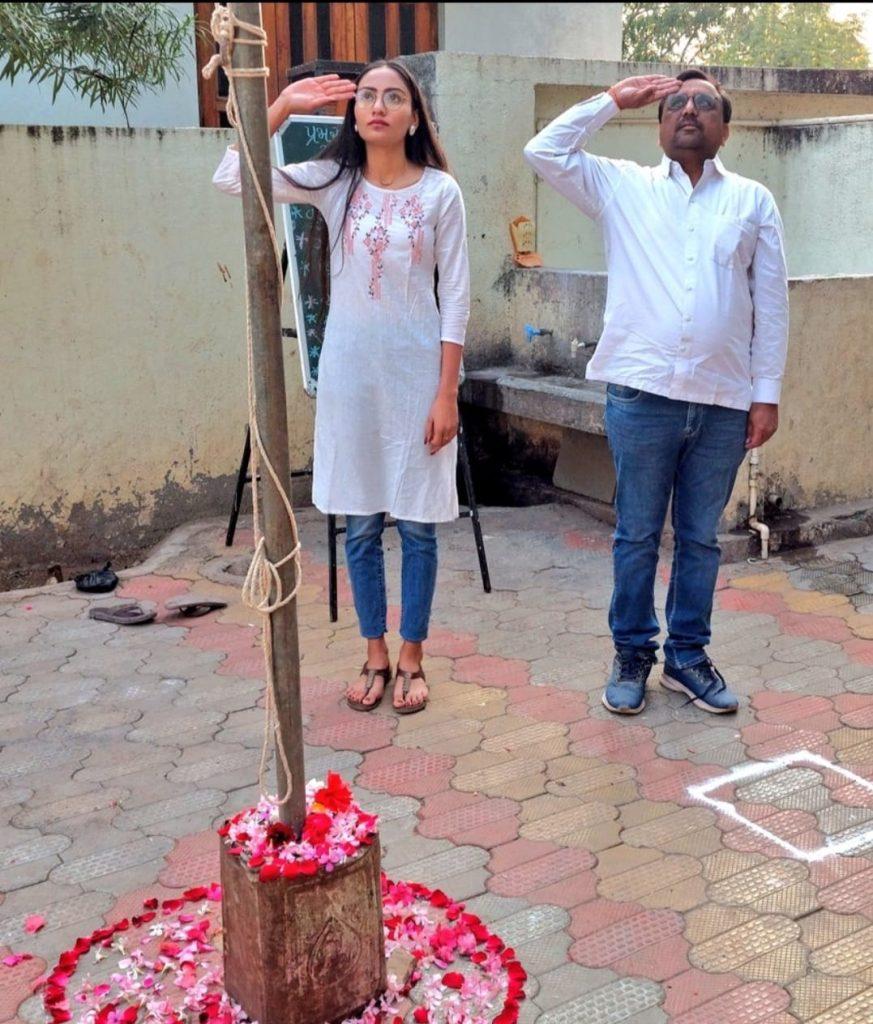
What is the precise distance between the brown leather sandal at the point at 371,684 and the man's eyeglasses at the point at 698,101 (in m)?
1.98

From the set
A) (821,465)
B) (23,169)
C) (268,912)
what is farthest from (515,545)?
(268,912)

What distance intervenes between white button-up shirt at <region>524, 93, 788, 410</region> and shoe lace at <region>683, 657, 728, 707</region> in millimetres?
858

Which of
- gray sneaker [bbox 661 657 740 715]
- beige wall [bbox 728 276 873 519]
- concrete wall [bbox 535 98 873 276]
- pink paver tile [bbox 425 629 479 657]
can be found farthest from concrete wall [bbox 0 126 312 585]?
gray sneaker [bbox 661 657 740 715]

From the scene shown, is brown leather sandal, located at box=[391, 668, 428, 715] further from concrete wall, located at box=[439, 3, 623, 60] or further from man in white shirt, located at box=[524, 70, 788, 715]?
concrete wall, located at box=[439, 3, 623, 60]

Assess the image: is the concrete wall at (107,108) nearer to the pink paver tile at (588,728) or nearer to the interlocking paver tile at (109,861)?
the pink paver tile at (588,728)

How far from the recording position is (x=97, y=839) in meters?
3.30

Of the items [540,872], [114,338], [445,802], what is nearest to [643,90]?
[445,802]

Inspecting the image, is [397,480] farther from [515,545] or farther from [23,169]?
[23,169]

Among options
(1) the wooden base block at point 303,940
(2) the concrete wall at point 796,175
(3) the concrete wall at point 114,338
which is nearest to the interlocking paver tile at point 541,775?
(1) the wooden base block at point 303,940

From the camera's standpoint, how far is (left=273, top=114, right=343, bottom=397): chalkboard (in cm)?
512

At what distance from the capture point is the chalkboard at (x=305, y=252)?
512cm

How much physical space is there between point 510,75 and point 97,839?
4648 millimetres

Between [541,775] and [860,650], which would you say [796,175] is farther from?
[541,775]

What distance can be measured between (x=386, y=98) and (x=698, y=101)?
2.97 feet
